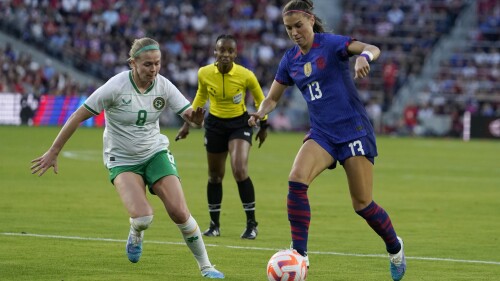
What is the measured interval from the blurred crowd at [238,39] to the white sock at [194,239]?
33.5 meters

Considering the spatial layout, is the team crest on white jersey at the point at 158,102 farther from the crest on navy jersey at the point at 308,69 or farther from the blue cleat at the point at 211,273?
the blue cleat at the point at 211,273

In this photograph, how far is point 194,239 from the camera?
10.0m

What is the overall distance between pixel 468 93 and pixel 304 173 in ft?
124

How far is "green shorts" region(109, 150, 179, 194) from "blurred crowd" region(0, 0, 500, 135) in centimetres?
Result: 3303

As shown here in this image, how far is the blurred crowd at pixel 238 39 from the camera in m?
45.4

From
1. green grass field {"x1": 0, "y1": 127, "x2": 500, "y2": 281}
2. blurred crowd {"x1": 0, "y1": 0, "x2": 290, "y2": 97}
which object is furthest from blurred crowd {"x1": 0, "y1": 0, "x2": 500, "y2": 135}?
green grass field {"x1": 0, "y1": 127, "x2": 500, "y2": 281}

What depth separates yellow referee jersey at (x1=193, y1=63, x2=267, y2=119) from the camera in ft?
45.3

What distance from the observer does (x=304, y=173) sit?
31.5 feet

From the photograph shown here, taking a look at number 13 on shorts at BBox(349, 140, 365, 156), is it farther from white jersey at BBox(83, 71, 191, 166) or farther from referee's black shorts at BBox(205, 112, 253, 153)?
referee's black shorts at BBox(205, 112, 253, 153)

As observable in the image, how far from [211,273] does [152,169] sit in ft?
3.65

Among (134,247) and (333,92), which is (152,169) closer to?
(134,247)

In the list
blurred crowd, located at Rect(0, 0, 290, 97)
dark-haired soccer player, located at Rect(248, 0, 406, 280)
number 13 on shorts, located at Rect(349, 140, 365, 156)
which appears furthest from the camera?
blurred crowd, located at Rect(0, 0, 290, 97)

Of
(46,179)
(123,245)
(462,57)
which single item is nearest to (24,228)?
(123,245)

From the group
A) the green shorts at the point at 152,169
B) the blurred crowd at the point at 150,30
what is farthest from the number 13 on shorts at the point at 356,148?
the blurred crowd at the point at 150,30
